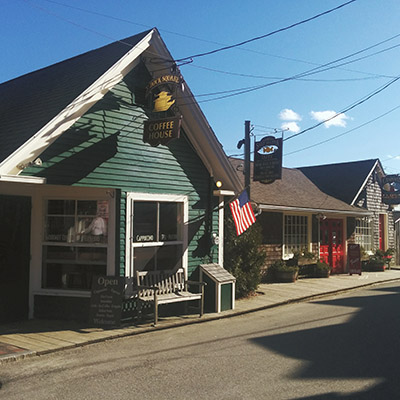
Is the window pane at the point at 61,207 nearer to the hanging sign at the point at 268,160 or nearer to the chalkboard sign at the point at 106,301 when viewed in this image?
the chalkboard sign at the point at 106,301

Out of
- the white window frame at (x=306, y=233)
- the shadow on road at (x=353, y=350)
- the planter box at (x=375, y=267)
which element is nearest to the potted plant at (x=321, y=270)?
the white window frame at (x=306, y=233)

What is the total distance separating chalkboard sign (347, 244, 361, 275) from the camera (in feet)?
62.4

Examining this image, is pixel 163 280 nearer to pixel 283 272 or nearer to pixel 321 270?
pixel 283 272

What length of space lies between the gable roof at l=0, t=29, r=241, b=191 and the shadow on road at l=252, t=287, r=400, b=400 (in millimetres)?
4493

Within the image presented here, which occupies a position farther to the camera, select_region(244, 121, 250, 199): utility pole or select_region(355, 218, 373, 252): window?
select_region(355, 218, 373, 252): window

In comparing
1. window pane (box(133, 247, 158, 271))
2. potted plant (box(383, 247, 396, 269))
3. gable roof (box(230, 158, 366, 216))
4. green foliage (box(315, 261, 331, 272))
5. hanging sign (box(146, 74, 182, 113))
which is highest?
hanging sign (box(146, 74, 182, 113))

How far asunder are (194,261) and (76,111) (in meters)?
4.46

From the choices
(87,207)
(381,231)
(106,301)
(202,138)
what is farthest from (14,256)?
(381,231)

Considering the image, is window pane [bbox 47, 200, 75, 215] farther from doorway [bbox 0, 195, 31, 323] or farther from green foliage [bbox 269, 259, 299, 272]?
green foliage [bbox 269, 259, 299, 272]

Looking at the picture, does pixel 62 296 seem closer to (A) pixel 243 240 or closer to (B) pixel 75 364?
(B) pixel 75 364

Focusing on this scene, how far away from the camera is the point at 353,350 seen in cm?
723

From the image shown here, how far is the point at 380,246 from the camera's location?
23953mm

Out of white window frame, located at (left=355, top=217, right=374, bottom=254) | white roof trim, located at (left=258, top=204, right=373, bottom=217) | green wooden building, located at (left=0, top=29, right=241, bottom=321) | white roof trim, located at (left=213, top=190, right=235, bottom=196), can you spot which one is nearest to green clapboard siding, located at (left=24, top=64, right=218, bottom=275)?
green wooden building, located at (left=0, top=29, right=241, bottom=321)

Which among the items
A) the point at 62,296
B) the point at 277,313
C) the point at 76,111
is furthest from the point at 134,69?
the point at 277,313
